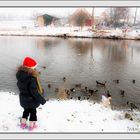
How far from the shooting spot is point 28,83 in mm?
6773

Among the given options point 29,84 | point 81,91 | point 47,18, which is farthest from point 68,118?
point 47,18

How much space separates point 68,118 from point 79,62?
14.9 metres

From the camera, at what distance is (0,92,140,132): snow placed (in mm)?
7731

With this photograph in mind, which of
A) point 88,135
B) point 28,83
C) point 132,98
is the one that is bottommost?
point 132,98

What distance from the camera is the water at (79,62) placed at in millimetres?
16109

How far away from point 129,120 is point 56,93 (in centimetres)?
570

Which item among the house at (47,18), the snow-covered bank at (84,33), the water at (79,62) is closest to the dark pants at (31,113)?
the water at (79,62)

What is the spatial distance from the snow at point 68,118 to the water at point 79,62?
12.8ft

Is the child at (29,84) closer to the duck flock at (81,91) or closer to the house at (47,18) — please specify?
the duck flock at (81,91)

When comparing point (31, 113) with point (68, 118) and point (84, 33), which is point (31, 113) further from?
point (84, 33)

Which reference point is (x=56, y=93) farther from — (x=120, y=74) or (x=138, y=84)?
(x=120, y=74)

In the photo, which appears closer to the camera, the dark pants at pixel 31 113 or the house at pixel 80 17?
the dark pants at pixel 31 113

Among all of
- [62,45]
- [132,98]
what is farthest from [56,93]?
[62,45]

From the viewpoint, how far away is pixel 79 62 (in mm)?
23328
